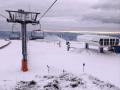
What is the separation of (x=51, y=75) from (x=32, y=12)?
8395 mm

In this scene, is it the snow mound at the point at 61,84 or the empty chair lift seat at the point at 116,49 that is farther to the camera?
the empty chair lift seat at the point at 116,49

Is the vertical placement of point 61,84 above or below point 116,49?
below

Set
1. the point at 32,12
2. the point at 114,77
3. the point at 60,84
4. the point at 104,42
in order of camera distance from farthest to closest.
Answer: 1. the point at 104,42
2. the point at 32,12
3. the point at 114,77
4. the point at 60,84

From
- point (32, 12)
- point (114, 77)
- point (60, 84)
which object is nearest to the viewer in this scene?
point (60, 84)

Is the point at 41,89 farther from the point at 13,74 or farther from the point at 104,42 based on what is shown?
the point at 104,42

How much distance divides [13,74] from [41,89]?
686 centimetres

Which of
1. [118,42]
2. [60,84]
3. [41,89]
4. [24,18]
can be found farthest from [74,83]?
[118,42]

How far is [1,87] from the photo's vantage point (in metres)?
21.1

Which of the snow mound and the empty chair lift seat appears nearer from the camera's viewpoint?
the snow mound

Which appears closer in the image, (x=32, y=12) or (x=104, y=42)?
(x=32, y=12)

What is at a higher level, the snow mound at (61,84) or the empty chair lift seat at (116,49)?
the empty chair lift seat at (116,49)

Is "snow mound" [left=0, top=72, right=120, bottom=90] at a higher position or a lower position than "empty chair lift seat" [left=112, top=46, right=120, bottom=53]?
lower

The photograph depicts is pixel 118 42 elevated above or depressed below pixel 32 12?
below

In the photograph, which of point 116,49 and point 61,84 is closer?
point 61,84
